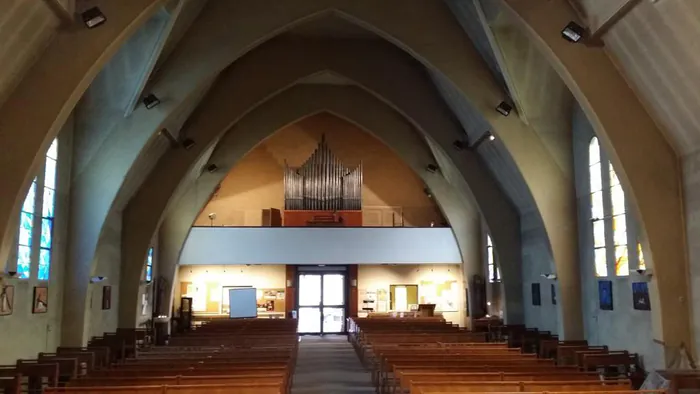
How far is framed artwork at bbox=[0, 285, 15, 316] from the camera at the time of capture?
8.84 metres

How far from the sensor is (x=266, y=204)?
1998 cm

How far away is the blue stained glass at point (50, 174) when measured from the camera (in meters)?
10.5

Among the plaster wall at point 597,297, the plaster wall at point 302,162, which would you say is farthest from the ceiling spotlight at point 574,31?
the plaster wall at point 302,162

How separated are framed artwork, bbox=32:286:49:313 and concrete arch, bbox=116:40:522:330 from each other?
345 cm

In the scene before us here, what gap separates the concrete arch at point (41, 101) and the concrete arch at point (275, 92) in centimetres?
575

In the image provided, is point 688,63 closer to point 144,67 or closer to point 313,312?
point 144,67

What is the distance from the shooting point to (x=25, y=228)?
9.77 meters

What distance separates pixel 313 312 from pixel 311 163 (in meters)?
4.63

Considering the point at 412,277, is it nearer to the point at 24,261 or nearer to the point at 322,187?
the point at 322,187

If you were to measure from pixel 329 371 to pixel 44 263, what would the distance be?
17.5ft

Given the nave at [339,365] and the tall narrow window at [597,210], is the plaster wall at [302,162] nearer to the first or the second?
the nave at [339,365]

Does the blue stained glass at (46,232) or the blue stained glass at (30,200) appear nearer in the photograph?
the blue stained glass at (30,200)

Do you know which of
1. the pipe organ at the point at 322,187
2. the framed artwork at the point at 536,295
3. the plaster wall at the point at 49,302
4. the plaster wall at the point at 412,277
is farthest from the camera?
the plaster wall at the point at 412,277

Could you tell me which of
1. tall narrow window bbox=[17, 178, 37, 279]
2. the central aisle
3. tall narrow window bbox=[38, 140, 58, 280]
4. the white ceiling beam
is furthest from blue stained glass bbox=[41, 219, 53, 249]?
the white ceiling beam
